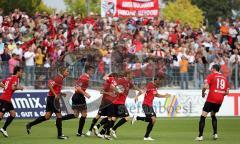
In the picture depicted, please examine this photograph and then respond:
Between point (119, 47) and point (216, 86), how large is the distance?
12310 millimetres

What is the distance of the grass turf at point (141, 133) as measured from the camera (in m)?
23.0

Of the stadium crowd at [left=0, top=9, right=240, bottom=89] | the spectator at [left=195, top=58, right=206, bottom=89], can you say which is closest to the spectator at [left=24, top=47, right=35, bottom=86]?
the stadium crowd at [left=0, top=9, right=240, bottom=89]

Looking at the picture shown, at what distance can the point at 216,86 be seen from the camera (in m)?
24.2

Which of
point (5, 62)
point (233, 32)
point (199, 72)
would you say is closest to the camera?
point (5, 62)

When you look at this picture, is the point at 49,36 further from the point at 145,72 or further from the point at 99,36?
the point at 145,72

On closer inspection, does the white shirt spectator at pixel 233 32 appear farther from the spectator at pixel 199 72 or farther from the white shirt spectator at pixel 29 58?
the white shirt spectator at pixel 29 58

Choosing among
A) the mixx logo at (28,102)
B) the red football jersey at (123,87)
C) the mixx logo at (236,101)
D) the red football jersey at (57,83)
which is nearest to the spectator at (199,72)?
the mixx logo at (236,101)

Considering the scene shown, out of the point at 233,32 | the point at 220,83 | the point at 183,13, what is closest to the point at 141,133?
the point at 220,83

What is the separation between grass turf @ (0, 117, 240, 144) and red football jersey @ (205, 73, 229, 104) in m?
1.21

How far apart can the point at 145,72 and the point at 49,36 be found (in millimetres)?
5959

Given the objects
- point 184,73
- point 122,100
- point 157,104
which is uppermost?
point 184,73

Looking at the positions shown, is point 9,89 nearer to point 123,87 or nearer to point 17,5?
point 123,87

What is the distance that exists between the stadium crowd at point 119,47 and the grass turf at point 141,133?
207cm

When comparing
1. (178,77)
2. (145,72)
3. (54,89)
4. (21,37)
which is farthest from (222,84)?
(21,37)
